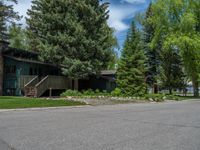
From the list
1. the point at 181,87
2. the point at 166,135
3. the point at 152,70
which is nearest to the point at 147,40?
the point at 152,70

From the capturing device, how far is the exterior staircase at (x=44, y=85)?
3098cm

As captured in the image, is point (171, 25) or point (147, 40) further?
point (147, 40)

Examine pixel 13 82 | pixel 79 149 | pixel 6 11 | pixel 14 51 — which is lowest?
pixel 79 149

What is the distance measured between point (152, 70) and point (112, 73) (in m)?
8.77

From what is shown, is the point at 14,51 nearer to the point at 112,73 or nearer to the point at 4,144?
the point at 112,73

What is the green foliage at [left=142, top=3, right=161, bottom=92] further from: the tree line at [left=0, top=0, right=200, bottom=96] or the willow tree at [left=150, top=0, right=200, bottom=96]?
the tree line at [left=0, top=0, right=200, bottom=96]

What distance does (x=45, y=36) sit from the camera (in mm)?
35719

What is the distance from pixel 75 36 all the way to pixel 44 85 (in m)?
6.31

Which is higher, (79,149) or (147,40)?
(147,40)

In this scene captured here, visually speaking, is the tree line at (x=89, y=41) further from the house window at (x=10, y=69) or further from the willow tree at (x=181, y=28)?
the house window at (x=10, y=69)

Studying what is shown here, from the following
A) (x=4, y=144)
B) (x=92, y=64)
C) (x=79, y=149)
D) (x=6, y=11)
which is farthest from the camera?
(x=92, y=64)

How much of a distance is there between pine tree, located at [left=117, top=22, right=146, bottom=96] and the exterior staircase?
21.1ft

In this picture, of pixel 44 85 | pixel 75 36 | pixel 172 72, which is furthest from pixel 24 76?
pixel 172 72

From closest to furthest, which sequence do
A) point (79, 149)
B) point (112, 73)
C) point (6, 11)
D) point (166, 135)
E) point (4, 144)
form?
point (79, 149) < point (4, 144) < point (166, 135) < point (6, 11) < point (112, 73)
